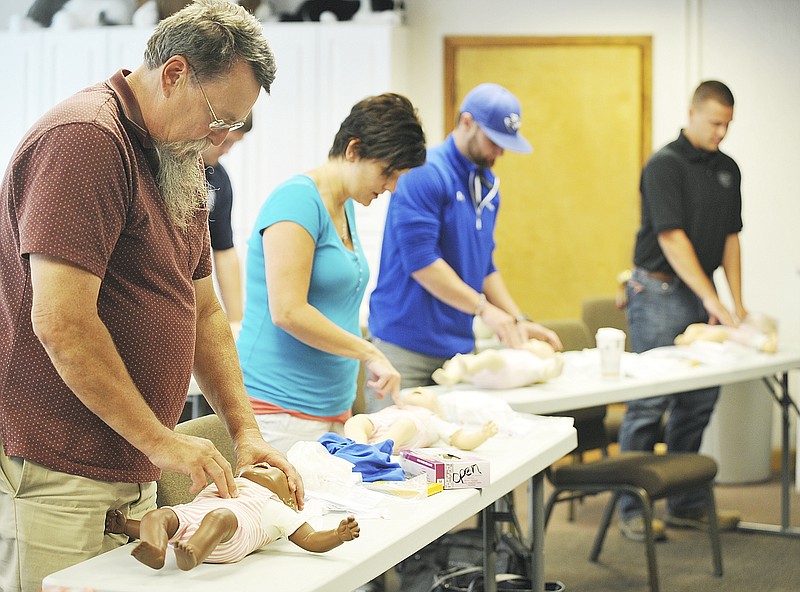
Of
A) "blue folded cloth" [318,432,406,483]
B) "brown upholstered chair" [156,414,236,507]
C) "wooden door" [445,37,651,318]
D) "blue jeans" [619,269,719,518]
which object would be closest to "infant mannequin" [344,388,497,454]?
"blue folded cloth" [318,432,406,483]

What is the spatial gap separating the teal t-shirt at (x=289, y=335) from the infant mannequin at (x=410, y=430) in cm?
18

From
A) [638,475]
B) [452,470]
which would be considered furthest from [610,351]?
[452,470]

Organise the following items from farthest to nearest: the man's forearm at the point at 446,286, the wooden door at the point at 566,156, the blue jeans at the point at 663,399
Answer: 1. the wooden door at the point at 566,156
2. the blue jeans at the point at 663,399
3. the man's forearm at the point at 446,286

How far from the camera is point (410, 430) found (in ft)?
7.48

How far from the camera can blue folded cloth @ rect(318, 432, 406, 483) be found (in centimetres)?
196

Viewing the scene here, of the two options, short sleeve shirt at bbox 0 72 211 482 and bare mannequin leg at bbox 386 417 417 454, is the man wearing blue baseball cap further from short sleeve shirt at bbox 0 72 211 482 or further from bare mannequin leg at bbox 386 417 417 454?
short sleeve shirt at bbox 0 72 211 482

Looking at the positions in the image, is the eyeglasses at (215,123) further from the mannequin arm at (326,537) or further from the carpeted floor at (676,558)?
the carpeted floor at (676,558)

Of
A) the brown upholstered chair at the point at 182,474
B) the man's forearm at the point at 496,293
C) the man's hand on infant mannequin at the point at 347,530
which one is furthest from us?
the man's forearm at the point at 496,293

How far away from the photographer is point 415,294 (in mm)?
3270

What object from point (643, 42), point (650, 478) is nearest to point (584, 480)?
point (650, 478)

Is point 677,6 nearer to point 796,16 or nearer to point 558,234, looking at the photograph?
point 796,16

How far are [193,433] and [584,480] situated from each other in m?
1.70

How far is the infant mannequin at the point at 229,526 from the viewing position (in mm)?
1375

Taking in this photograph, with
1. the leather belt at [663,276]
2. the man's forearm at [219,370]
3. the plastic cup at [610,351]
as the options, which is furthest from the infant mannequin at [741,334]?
the man's forearm at [219,370]
